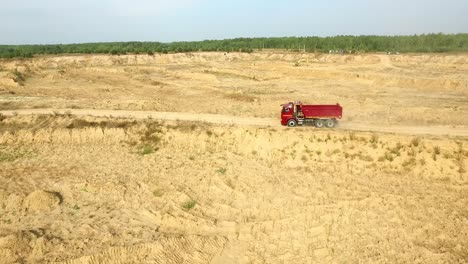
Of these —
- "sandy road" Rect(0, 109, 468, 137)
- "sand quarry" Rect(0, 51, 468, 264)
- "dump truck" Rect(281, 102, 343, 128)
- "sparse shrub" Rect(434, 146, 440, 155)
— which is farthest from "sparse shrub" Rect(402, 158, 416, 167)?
"dump truck" Rect(281, 102, 343, 128)

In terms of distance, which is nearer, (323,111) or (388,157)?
(388,157)

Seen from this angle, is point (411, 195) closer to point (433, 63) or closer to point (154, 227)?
point (154, 227)

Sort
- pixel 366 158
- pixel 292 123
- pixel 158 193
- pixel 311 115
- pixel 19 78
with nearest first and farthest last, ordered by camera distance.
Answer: pixel 158 193, pixel 366 158, pixel 311 115, pixel 292 123, pixel 19 78

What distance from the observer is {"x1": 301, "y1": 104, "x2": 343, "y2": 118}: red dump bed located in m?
24.9

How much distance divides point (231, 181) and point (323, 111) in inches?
308

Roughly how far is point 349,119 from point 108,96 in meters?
22.9

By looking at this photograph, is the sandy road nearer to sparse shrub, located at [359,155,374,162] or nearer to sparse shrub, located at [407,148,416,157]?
sparse shrub, located at [407,148,416,157]

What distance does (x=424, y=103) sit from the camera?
107ft

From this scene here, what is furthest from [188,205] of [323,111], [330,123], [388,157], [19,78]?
[19,78]

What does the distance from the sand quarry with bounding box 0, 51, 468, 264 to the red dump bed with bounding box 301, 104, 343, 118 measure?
97 centimetres

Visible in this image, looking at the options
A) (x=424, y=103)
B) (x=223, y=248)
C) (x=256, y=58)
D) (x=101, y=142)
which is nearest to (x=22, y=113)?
(x=101, y=142)

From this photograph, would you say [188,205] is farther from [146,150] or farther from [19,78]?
[19,78]

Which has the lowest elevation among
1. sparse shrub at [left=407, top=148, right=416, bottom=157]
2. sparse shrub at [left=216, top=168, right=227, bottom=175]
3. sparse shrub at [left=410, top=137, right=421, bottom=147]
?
sparse shrub at [left=216, top=168, right=227, bottom=175]

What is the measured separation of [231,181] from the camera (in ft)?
69.1
